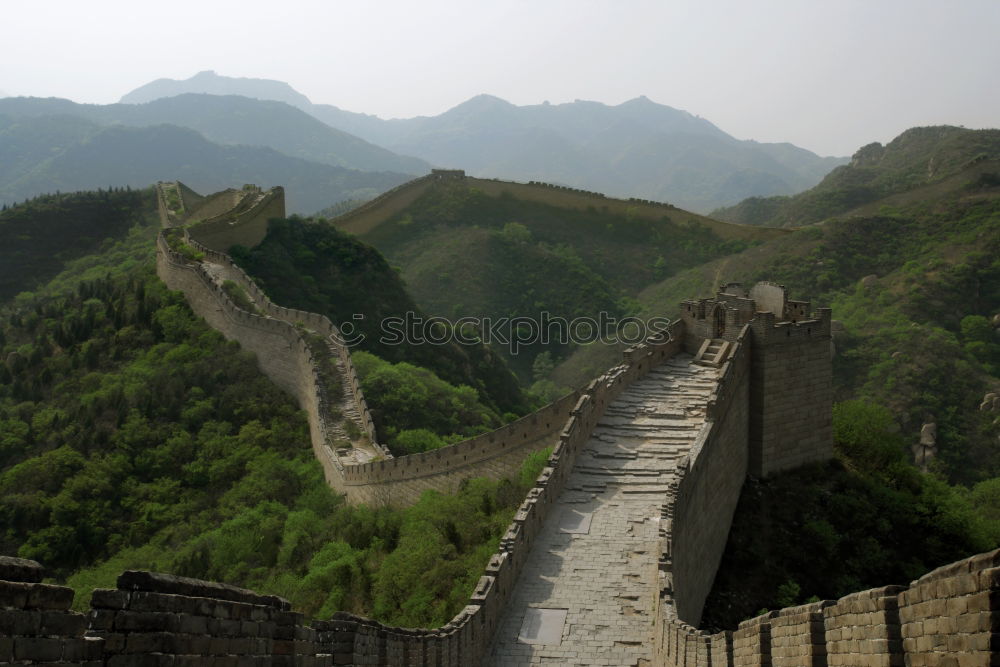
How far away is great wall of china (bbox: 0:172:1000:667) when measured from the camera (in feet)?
13.6

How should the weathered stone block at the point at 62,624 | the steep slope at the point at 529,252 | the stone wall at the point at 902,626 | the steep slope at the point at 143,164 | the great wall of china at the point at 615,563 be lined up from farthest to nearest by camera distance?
the steep slope at the point at 143,164 → the steep slope at the point at 529,252 → the great wall of china at the point at 615,563 → the stone wall at the point at 902,626 → the weathered stone block at the point at 62,624

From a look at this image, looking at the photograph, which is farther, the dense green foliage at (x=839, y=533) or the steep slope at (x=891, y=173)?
the steep slope at (x=891, y=173)

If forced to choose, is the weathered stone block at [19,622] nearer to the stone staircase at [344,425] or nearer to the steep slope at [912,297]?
the stone staircase at [344,425]

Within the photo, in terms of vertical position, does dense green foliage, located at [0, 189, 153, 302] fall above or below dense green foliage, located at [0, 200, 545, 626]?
above

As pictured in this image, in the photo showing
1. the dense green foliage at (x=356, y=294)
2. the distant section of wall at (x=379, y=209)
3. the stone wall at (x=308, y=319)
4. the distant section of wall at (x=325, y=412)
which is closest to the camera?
the distant section of wall at (x=325, y=412)

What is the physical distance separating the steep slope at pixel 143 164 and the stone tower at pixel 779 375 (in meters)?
137

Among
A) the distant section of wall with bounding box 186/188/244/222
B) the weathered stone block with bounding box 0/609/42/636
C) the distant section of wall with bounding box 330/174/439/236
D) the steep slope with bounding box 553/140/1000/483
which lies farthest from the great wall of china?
the distant section of wall with bounding box 330/174/439/236

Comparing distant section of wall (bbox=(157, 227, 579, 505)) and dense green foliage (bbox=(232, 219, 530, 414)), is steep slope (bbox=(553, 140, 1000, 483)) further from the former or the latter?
distant section of wall (bbox=(157, 227, 579, 505))

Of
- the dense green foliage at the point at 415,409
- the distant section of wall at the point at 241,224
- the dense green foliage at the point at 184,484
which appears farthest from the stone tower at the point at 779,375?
the distant section of wall at the point at 241,224

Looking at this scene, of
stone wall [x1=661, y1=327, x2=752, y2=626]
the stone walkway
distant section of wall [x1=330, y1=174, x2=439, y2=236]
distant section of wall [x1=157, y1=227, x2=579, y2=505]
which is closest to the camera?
the stone walkway

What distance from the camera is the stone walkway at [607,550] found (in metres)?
10.9

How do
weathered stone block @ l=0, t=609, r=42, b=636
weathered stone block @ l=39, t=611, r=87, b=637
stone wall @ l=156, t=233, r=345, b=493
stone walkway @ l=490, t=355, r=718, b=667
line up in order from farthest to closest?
stone wall @ l=156, t=233, r=345, b=493, stone walkway @ l=490, t=355, r=718, b=667, weathered stone block @ l=39, t=611, r=87, b=637, weathered stone block @ l=0, t=609, r=42, b=636

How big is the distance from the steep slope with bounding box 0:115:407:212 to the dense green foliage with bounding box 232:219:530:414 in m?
111

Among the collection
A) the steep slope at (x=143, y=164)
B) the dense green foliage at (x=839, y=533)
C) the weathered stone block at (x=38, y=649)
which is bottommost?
the dense green foliage at (x=839, y=533)
